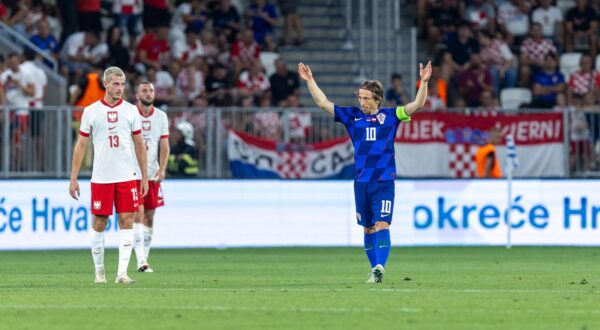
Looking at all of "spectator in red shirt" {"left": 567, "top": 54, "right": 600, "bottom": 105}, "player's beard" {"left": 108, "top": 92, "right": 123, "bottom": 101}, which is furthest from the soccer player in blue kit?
"spectator in red shirt" {"left": 567, "top": 54, "right": 600, "bottom": 105}

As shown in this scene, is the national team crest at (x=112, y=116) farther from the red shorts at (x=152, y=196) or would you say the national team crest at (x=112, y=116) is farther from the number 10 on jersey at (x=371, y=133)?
the red shorts at (x=152, y=196)

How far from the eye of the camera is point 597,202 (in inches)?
1040

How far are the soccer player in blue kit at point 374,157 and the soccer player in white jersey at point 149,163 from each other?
12.6ft

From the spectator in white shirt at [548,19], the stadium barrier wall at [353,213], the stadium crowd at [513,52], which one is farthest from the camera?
the spectator in white shirt at [548,19]

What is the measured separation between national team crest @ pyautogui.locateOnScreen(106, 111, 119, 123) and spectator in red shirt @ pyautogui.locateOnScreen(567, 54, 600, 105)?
1701cm

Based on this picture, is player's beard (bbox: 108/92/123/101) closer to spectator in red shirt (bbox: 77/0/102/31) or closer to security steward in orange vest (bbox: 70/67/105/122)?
security steward in orange vest (bbox: 70/67/105/122)

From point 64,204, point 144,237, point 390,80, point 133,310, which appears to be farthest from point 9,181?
point 133,310

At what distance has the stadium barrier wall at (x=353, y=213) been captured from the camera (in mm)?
26328

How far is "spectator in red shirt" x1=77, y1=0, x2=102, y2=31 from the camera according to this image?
30828 millimetres

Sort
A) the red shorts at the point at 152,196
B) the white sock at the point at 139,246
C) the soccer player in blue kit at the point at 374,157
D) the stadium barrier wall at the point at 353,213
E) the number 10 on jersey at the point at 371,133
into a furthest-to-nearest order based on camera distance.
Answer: the stadium barrier wall at the point at 353,213, the red shorts at the point at 152,196, the white sock at the point at 139,246, the number 10 on jersey at the point at 371,133, the soccer player in blue kit at the point at 374,157

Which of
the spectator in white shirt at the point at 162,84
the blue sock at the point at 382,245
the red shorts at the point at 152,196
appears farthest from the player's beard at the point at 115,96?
the spectator in white shirt at the point at 162,84

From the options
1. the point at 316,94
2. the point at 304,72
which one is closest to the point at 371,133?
the point at 316,94

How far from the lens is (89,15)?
101 feet

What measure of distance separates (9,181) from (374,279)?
1126 centimetres
